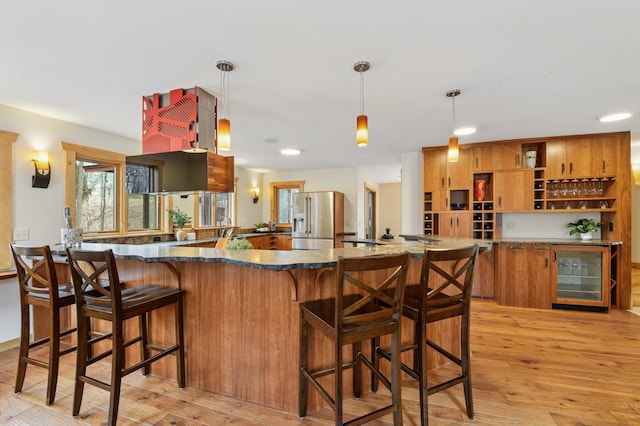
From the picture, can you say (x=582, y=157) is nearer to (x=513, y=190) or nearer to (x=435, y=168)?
(x=513, y=190)

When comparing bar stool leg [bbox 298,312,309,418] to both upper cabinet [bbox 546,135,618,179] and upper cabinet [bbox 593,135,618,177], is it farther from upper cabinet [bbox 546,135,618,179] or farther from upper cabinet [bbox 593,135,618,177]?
upper cabinet [bbox 593,135,618,177]

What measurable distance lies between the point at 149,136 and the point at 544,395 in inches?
140

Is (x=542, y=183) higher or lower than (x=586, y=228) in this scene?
higher

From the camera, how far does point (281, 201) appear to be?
23.8ft

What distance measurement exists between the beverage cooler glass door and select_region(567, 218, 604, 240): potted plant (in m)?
0.34

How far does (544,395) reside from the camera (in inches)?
79.9

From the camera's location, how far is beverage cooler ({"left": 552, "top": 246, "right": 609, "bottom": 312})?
3766mm

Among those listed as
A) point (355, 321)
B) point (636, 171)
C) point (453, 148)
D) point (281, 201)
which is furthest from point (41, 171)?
point (636, 171)

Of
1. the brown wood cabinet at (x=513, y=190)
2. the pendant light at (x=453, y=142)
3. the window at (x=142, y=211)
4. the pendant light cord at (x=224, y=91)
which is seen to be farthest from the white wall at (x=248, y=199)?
the brown wood cabinet at (x=513, y=190)

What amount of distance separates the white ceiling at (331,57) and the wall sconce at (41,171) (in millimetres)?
453

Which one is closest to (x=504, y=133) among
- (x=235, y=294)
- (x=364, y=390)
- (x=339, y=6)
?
(x=339, y=6)

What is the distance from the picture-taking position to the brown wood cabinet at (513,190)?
426 centimetres

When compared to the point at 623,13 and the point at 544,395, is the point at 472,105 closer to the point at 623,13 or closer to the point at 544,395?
the point at 623,13

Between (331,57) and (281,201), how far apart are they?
17.6ft
